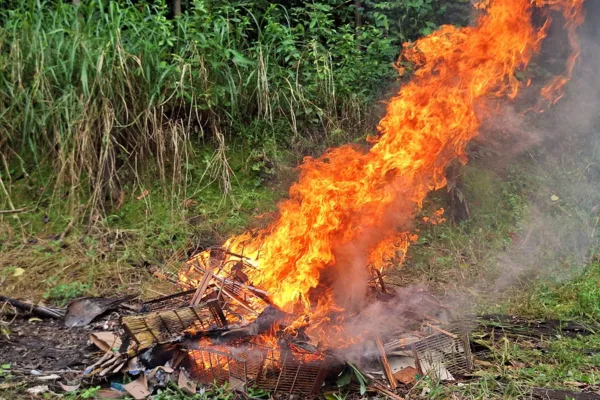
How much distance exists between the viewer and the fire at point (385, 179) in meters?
4.59

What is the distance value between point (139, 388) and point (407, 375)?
1.82 metres

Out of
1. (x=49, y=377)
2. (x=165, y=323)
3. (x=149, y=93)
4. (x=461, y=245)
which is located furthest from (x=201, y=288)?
(x=461, y=245)

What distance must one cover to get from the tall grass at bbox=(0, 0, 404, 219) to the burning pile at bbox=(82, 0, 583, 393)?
5.18ft

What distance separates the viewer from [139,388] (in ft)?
11.9

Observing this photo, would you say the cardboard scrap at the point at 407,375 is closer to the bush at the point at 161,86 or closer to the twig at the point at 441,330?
the twig at the point at 441,330

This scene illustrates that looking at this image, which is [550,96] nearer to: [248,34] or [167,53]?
[248,34]

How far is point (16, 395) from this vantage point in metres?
3.55

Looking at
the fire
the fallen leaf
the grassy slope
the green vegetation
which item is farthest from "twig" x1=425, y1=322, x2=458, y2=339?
the fallen leaf

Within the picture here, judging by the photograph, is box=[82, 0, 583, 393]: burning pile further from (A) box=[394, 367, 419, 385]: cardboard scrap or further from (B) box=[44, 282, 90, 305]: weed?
(B) box=[44, 282, 90, 305]: weed

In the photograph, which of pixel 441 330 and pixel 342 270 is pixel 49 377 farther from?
pixel 441 330

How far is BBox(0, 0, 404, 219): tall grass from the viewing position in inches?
258

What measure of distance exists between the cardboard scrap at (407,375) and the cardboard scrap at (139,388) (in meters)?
1.69

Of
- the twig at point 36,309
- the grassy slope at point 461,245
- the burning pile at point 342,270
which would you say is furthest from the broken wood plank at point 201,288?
the twig at point 36,309

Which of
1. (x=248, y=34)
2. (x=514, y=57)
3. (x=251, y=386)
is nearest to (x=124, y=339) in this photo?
(x=251, y=386)
